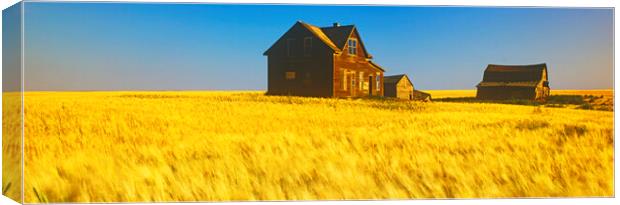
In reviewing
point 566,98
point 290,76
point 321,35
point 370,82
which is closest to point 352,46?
point 321,35

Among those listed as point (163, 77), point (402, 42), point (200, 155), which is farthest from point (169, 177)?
point (402, 42)

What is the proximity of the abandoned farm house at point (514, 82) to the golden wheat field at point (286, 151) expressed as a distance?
1.19 ft

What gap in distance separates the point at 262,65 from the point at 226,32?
30.2 inches

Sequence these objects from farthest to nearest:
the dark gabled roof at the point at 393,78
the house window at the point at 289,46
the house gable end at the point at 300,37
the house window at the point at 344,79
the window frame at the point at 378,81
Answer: the house window at the point at 344,79 < the window frame at the point at 378,81 < the house window at the point at 289,46 < the dark gabled roof at the point at 393,78 < the house gable end at the point at 300,37

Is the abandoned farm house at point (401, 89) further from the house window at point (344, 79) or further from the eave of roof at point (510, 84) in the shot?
the house window at point (344, 79)

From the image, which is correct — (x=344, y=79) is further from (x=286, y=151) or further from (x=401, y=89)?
(x=286, y=151)

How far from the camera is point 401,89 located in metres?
11.5

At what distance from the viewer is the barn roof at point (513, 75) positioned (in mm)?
11258

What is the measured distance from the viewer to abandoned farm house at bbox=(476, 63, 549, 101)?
37.0 ft

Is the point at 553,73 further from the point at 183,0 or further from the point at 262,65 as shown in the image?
the point at 183,0

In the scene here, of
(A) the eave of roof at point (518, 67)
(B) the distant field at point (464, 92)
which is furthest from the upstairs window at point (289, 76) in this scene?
(A) the eave of roof at point (518, 67)

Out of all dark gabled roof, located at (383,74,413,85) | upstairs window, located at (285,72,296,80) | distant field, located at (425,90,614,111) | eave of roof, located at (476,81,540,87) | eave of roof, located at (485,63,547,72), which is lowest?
distant field, located at (425,90,614,111)

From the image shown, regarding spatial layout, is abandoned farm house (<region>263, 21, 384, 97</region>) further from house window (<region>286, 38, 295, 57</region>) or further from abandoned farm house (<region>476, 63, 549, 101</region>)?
abandoned farm house (<region>476, 63, 549, 101</region>)

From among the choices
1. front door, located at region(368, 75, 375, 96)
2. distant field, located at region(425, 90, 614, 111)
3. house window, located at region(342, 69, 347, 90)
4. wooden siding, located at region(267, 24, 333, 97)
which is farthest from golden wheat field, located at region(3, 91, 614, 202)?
house window, located at region(342, 69, 347, 90)
